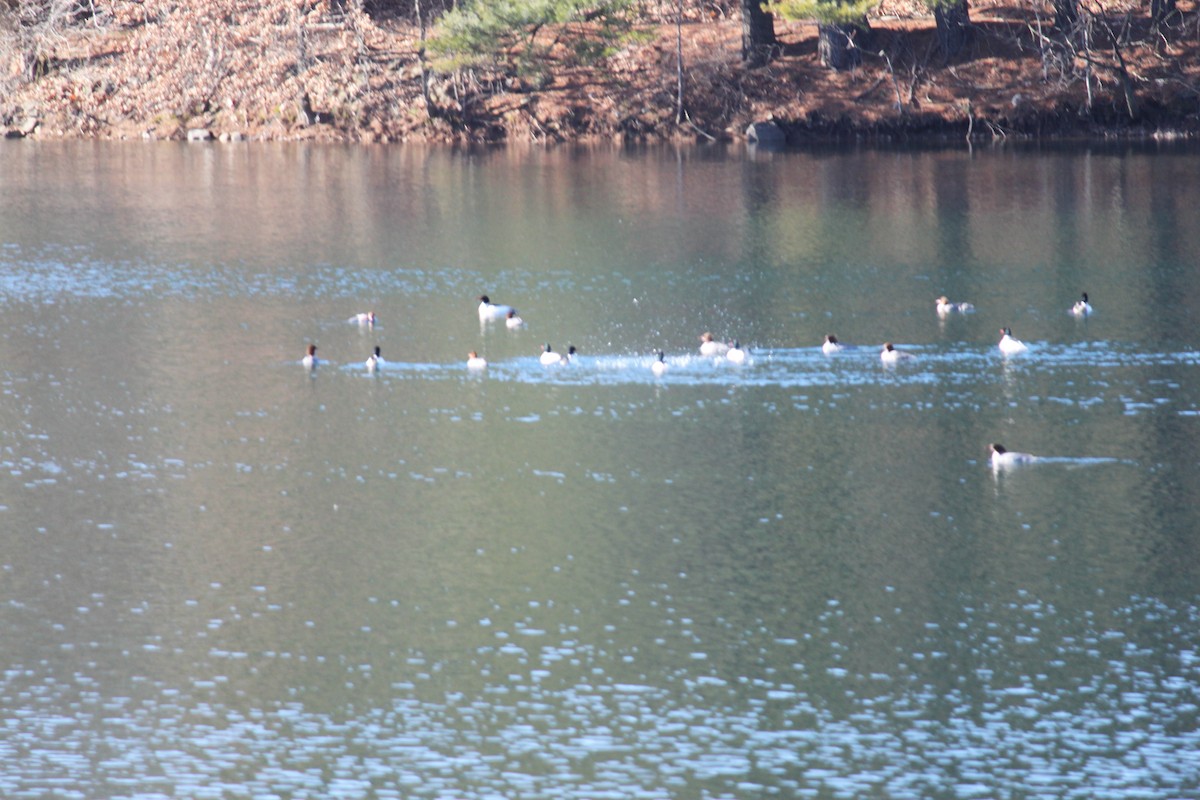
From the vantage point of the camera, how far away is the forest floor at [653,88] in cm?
6644

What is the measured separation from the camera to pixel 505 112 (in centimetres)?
6919

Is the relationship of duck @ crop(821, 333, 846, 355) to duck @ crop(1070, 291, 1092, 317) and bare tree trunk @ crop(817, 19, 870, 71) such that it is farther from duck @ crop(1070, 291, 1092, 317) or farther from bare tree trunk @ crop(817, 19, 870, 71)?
bare tree trunk @ crop(817, 19, 870, 71)

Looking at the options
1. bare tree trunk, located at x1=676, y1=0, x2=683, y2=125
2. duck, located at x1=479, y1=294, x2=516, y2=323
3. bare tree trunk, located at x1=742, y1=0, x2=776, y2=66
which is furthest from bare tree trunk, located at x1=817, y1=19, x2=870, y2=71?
duck, located at x1=479, y1=294, x2=516, y2=323

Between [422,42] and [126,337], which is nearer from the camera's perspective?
[126,337]

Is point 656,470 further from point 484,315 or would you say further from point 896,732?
point 484,315

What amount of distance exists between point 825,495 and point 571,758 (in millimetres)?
8715

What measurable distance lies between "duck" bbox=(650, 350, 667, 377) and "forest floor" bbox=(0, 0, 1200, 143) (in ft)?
122

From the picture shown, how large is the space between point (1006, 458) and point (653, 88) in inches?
1824

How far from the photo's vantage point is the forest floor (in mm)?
66438

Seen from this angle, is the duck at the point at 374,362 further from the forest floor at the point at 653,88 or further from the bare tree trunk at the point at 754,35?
the bare tree trunk at the point at 754,35

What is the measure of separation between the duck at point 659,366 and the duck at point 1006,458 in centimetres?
762

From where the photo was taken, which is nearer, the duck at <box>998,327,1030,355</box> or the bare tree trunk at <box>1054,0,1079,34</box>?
the duck at <box>998,327,1030,355</box>

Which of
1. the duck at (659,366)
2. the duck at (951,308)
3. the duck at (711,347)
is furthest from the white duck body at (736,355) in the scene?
the duck at (951,308)

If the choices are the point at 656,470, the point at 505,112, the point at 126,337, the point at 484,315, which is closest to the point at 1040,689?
the point at 656,470
